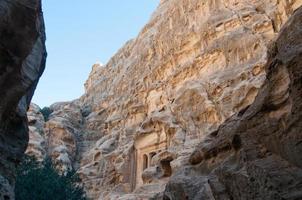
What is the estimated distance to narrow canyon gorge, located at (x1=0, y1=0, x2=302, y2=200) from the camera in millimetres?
5594

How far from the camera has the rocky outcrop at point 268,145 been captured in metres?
4.96

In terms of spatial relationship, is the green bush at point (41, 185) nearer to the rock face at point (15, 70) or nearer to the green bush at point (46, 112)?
the rock face at point (15, 70)

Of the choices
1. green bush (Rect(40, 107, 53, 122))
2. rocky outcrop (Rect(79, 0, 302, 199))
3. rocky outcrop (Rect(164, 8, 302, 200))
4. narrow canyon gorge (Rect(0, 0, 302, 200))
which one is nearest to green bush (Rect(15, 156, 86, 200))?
narrow canyon gorge (Rect(0, 0, 302, 200))

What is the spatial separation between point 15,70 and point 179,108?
48.2 feet

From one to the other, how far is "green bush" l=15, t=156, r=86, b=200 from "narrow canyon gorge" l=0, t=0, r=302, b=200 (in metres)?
1.26

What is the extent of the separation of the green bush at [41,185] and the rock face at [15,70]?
6.91m

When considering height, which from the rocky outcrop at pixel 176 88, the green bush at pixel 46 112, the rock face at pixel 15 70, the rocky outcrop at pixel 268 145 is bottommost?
the rocky outcrop at pixel 268 145

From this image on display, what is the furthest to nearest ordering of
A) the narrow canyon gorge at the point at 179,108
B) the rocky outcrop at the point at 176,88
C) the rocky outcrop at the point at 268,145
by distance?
the rocky outcrop at the point at 176,88 → the narrow canyon gorge at the point at 179,108 → the rocky outcrop at the point at 268,145

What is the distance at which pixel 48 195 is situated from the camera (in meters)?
16.3

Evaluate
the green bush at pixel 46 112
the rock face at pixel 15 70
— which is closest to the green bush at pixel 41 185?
the rock face at pixel 15 70

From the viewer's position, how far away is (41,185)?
16234 millimetres

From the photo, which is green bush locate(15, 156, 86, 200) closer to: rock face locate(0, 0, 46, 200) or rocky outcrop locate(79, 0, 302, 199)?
rocky outcrop locate(79, 0, 302, 199)

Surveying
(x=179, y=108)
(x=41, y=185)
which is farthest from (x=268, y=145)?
(x=179, y=108)

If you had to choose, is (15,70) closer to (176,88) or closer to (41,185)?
(41,185)
